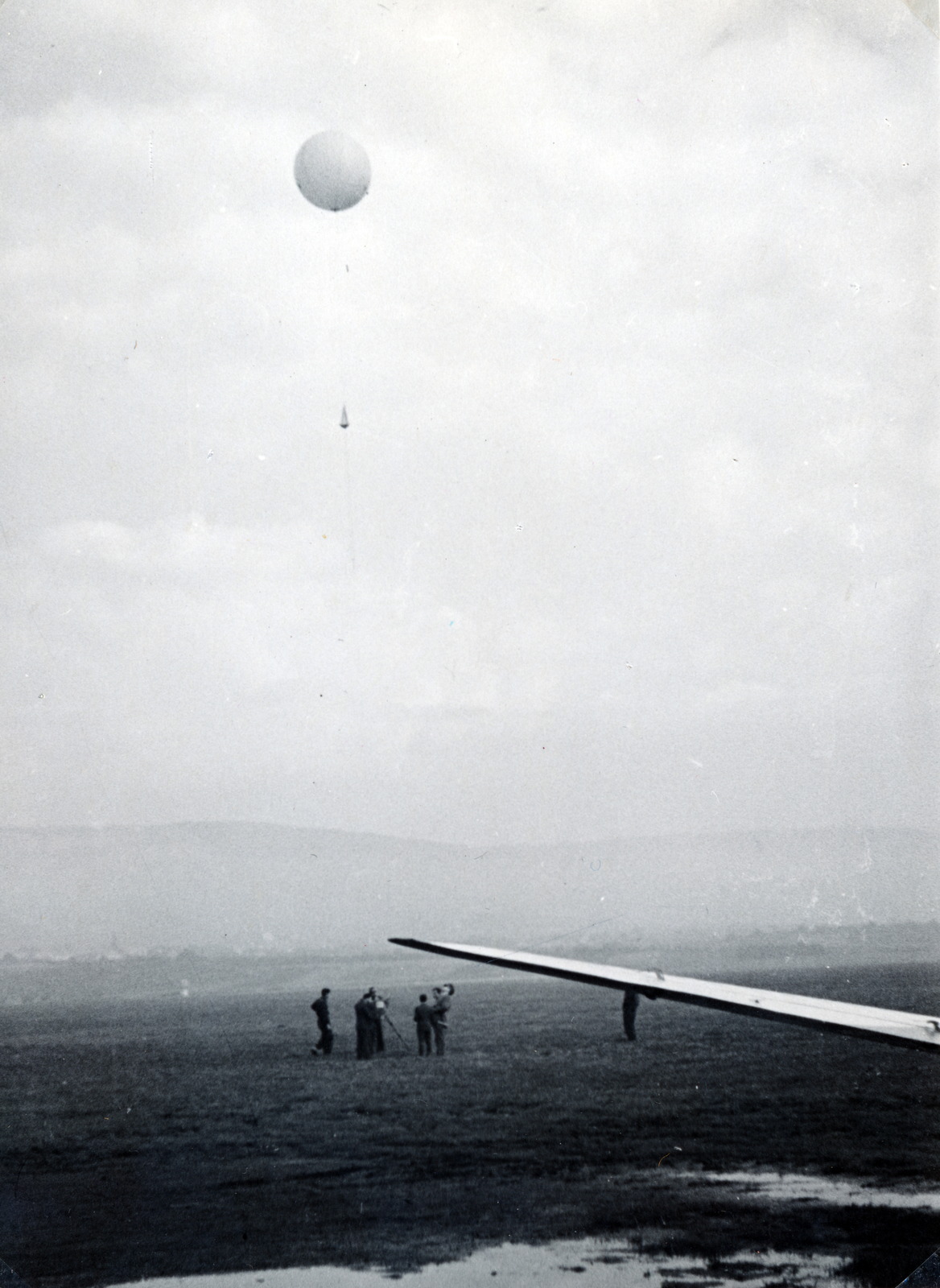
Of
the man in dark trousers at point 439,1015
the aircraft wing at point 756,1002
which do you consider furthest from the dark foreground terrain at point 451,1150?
the aircraft wing at point 756,1002

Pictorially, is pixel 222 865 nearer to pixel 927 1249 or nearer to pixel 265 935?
pixel 265 935

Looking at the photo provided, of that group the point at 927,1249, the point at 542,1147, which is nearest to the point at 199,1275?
the point at 542,1147

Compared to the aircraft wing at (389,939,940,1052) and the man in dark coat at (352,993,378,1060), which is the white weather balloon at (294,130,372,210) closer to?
the aircraft wing at (389,939,940,1052)

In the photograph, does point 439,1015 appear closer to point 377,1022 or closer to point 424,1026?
point 424,1026

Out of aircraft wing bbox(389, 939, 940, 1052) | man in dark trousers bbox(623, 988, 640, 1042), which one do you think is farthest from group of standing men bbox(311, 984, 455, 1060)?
aircraft wing bbox(389, 939, 940, 1052)

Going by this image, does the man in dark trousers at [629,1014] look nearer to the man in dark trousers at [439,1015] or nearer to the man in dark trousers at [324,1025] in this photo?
the man in dark trousers at [439,1015]

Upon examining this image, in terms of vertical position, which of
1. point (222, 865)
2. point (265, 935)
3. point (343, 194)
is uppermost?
point (343, 194)
